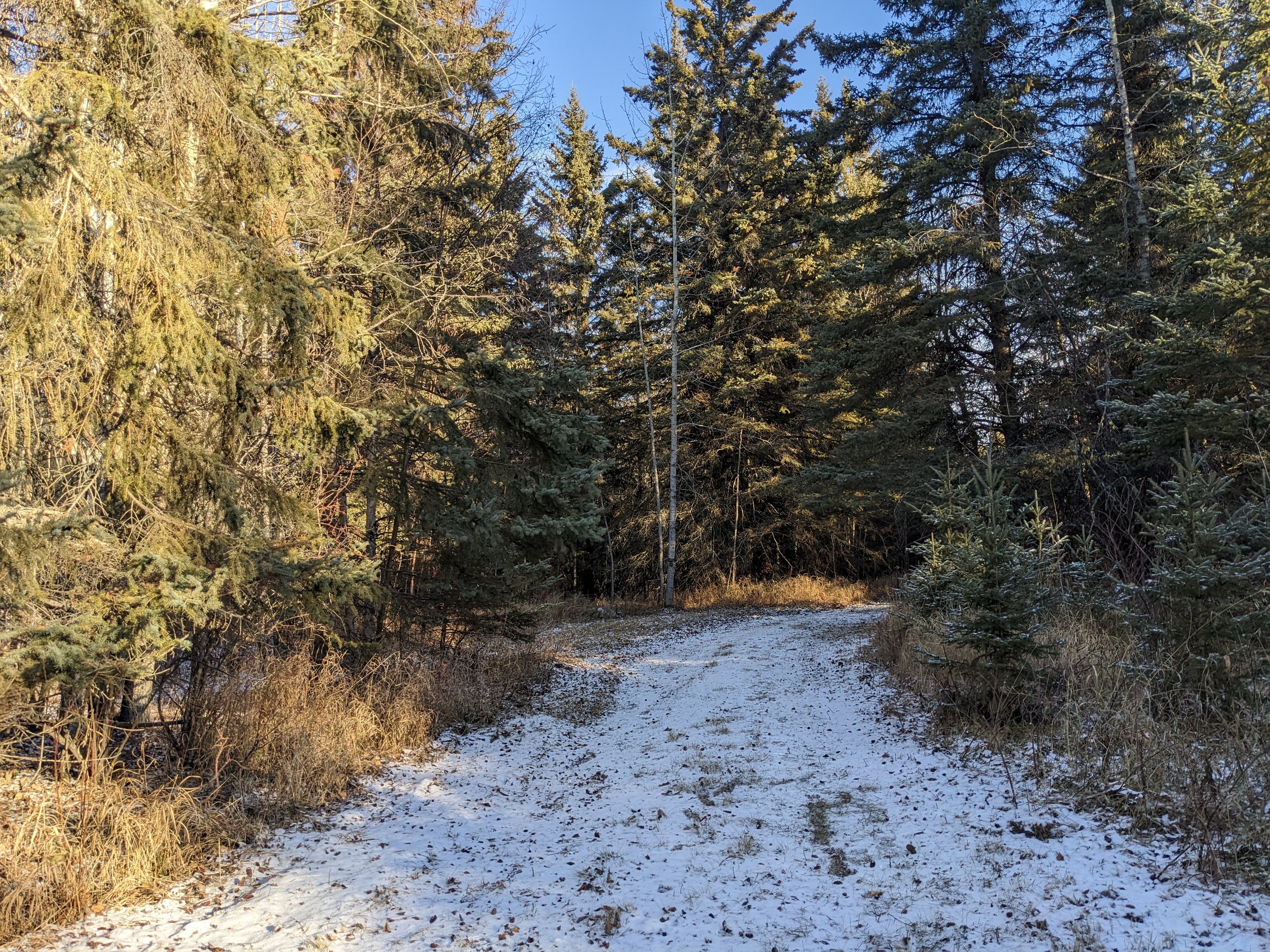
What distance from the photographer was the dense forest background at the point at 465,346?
4480mm

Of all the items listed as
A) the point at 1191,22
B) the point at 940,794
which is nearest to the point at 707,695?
the point at 940,794

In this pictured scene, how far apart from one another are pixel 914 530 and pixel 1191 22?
17.9 m

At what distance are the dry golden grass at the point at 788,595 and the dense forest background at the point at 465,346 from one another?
167cm

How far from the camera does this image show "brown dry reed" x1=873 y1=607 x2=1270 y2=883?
4.11 m

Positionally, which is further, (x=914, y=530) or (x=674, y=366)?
(x=914, y=530)

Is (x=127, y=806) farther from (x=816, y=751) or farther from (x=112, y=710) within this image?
(x=816, y=751)

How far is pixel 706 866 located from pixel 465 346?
669cm

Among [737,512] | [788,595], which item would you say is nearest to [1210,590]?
[788,595]

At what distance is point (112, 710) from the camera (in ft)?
17.4

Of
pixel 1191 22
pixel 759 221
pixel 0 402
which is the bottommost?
pixel 0 402

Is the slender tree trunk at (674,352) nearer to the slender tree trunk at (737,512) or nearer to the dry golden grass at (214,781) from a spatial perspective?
the slender tree trunk at (737,512)

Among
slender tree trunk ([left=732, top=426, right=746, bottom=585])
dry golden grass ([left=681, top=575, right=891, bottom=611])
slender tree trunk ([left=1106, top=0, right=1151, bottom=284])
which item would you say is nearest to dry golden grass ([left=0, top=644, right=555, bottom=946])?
dry golden grass ([left=681, top=575, right=891, bottom=611])

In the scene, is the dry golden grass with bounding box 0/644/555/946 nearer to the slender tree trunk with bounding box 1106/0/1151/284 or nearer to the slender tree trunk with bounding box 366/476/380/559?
the slender tree trunk with bounding box 366/476/380/559

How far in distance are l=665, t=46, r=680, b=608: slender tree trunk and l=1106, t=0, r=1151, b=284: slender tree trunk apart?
11.1 metres
